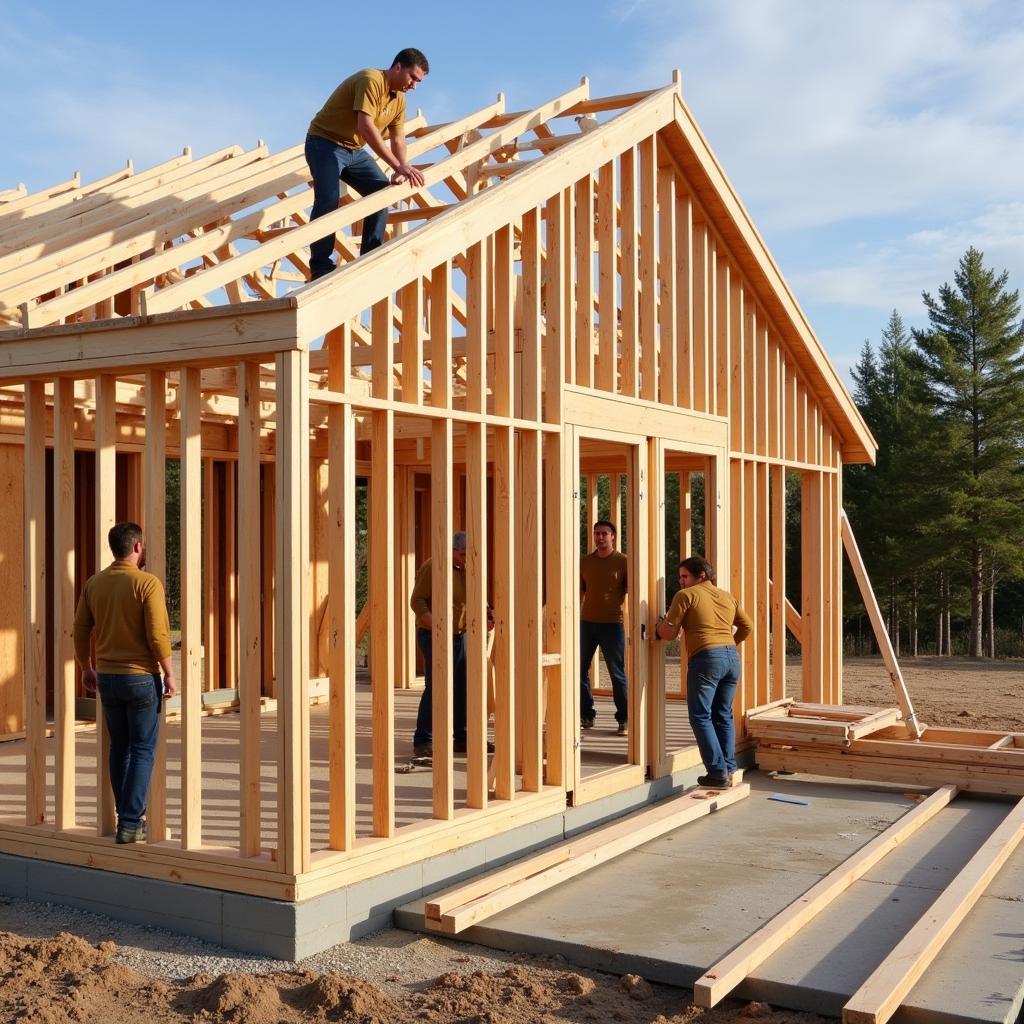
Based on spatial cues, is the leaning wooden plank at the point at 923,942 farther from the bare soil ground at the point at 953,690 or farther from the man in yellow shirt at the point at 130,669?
the bare soil ground at the point at 953,690

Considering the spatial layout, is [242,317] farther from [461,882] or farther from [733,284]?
[733,284]

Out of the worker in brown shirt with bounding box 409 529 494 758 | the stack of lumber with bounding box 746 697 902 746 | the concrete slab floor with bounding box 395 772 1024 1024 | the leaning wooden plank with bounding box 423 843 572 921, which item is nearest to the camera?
the concrete slab floor with bounding box 395 772 1024 1024

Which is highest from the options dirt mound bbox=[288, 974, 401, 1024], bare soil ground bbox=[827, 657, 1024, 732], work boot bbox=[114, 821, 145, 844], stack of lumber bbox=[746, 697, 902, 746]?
work boot bbox=[114, 821, 145, 844]

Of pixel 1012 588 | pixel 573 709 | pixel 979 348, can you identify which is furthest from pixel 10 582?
pixel 1012 588

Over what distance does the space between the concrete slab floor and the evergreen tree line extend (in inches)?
873

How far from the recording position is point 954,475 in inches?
1196

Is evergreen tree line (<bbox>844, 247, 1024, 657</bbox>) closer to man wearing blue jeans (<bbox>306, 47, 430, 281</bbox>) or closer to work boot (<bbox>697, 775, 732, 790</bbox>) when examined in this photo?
work boot (<bbox>697, 775, 732, 790</bbox>)

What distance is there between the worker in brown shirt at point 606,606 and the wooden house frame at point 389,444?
0.94m

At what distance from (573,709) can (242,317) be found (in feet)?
11.6

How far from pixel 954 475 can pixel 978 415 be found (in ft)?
7.60

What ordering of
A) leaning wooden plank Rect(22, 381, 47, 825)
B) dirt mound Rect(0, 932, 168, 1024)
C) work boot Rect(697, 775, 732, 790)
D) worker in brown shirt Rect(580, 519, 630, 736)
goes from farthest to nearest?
worker in brown shirt Rect(580, 519, 630, 736) < work boot Rect(697, 775, 732, 790) < leaning wooden plank Rect(22, 381, 47, 825) < dirt mound Rect(0, 932, 168, 1024)

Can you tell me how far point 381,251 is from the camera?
5.91 meters

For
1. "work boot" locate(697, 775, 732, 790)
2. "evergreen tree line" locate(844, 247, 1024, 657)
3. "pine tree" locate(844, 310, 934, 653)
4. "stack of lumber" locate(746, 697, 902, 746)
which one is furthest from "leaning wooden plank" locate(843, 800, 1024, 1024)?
"pine tree" locate(844, 310, 934, 653)

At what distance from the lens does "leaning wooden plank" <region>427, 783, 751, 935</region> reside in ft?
18.4
